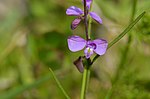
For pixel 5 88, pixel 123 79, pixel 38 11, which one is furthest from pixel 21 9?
pixel 123 79

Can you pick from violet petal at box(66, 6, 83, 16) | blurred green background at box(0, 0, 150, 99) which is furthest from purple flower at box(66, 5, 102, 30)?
blurred green background at box(0, 0, 150, 99)

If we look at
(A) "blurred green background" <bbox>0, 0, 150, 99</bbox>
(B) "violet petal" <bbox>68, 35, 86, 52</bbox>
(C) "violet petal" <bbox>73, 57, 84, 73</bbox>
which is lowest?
(A) "blurred green background" <bbox>0, 0, 150, 99</bbox>

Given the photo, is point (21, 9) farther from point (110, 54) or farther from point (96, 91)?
point (96, 91)

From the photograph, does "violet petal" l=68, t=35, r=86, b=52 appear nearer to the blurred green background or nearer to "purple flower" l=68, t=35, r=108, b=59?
"purple flower" l=68, t=35, r=108, b=59

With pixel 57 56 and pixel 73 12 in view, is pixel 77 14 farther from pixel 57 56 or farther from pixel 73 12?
pixel 57 56

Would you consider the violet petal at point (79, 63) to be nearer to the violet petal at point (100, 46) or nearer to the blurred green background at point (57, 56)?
the violet petal at point (100, 46)

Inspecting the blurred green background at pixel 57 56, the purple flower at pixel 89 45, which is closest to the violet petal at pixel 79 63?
the purple flower at pixel 89 45
